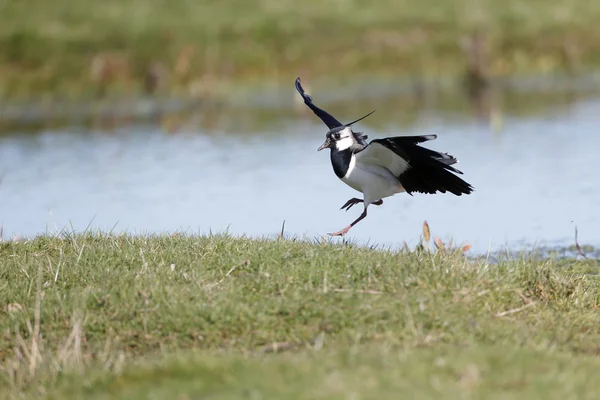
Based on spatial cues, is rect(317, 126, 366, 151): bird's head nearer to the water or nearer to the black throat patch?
the black throat patch

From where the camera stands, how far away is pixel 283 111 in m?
21.3

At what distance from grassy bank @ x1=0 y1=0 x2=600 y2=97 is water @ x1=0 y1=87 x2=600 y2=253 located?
13.8ft

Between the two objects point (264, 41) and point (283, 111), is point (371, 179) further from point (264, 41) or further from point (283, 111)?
point (264, 41)

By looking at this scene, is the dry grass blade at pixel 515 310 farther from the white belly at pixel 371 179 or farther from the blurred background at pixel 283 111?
the blurred background at pixel 283 111

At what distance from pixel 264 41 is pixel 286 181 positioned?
12.3m

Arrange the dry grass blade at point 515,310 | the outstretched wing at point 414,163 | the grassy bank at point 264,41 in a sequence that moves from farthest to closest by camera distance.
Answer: the grassy bank at point 264,41
the outstretched wing at point 414,163
the dry grass blade at point 515,310

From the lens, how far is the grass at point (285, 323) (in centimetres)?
440

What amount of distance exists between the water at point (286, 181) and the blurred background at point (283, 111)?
1.8 inches

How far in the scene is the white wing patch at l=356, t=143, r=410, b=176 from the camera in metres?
8.04

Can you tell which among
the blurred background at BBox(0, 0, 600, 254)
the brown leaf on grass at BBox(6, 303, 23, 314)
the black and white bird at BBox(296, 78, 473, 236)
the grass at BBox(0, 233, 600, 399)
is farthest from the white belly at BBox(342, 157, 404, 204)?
the brown leaf on grass at BBox(6, 303, 23, 314)

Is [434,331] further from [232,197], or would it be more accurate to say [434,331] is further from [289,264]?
[232,197]

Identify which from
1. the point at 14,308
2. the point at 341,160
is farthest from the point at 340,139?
the point at 14,308

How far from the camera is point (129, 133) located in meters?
18.2

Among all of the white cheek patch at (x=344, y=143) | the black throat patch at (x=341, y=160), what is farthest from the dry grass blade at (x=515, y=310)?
the white cheek patch at (x=344, y=143)
